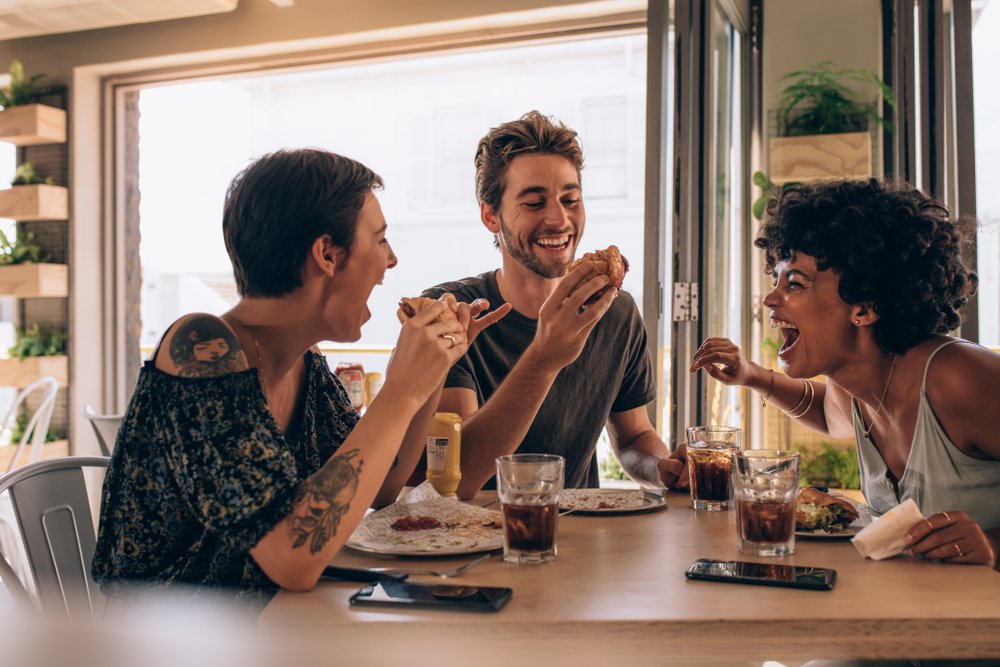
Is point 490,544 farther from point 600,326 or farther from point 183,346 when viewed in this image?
point 600,326

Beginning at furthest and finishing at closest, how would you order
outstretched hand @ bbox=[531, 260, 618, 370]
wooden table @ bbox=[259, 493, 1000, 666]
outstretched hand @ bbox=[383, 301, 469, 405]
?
outstretched hand @ bbox=[531, 260, 618, 370] < outstretched hand @ bbox=[383, 301, 469, 405] < wooden table @ bbox=[259, 493, 1000, 666]

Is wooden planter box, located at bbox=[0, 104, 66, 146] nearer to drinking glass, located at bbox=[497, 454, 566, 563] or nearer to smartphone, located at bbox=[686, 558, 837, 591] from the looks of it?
drinking glass, located at bbox=[497, 454, 566, 563]

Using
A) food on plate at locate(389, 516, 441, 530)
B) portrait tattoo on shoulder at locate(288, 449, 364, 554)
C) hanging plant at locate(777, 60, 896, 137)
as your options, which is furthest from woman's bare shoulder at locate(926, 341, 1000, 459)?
Result: hanging plant at locate(777, 60, 896, 137)

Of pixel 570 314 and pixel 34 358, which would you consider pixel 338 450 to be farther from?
pixel 34 358

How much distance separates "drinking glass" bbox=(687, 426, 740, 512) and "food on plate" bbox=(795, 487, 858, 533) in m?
0.15

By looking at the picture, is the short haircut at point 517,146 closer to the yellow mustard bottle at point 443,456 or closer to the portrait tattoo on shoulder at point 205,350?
the yellow mustard bottle at point 443,456

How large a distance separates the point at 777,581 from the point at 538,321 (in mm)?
1069

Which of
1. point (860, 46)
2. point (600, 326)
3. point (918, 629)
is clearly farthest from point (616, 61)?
point (918, 629)

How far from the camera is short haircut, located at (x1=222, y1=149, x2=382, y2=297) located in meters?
1.36

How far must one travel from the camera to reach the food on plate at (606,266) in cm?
177

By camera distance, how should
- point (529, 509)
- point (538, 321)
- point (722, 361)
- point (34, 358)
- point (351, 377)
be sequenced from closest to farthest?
point (529, 509)
point (722, 361)
point (538, 321)
point (351, 377)
point (34, 358)

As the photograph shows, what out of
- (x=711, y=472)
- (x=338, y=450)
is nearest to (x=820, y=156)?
(x=711, y=472)

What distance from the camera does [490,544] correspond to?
3.96 ft

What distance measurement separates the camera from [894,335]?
1.65m
